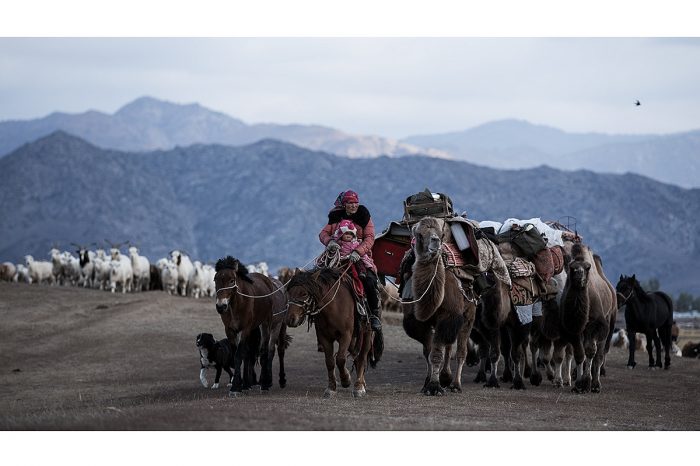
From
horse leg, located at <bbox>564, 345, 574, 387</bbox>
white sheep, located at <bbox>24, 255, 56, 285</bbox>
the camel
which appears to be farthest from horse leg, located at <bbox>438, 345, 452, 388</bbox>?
white sheep, located at <bbox>24, 255, 56, 285</bbox>

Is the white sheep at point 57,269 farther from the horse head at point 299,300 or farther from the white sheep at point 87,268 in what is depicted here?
the horse head at point 299,300

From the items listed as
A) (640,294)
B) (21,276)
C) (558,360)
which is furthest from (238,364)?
(21,276)

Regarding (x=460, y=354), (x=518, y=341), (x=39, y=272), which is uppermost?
(x=39, y=272)

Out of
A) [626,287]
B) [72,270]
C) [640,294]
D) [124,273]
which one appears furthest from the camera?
[72,270]

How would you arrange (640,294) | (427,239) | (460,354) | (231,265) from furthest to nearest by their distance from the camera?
(640,294) < (460,354) < (231,265) < (427,239)

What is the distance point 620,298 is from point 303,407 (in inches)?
609

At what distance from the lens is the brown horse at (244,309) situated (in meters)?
17.5

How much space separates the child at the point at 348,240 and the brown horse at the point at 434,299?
2.63ft

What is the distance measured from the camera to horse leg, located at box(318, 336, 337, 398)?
16.6 meters

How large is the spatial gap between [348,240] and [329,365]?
6.86ft

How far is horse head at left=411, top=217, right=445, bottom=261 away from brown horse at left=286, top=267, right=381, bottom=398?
1170 millimetres

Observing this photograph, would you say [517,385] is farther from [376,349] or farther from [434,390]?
[434,390]

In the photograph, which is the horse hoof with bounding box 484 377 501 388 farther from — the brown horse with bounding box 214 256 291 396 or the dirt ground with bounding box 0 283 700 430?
the brown horse with bounding box 214 256 291 396

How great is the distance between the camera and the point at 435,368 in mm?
17234
